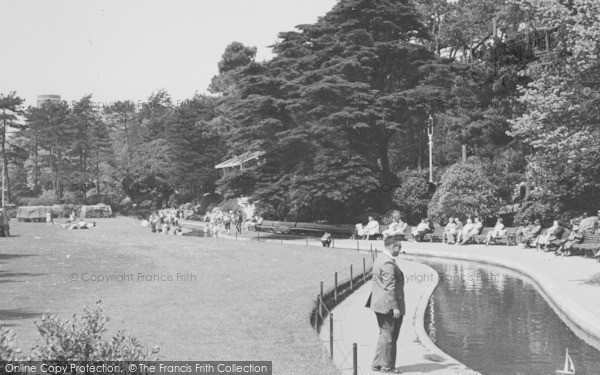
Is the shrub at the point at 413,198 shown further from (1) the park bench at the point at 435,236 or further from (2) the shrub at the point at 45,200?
(2) the shrub at the point at 45,200

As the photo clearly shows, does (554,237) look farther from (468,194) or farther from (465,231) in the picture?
(468,194)

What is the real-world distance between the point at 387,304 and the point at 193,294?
860cm

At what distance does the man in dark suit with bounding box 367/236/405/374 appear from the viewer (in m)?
10.8

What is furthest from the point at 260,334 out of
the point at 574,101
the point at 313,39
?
the point at 313,39

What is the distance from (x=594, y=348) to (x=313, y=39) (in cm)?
4212

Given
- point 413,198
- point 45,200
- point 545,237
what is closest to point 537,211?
point 545,237

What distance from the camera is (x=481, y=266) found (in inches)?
1077

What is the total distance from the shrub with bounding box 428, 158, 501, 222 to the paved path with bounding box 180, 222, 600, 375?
925 cm

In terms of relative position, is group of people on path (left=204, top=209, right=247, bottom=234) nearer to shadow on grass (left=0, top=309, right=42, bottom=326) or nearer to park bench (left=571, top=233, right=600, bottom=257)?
park bench (left=571, top=233, right=600, bottom=257)

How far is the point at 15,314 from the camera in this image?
49.5 ft

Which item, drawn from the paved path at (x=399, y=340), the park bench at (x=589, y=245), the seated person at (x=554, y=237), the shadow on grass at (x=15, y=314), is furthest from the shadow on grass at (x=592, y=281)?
the shadow on grass at (x=15, y=314)

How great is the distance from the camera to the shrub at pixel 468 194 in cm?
4106

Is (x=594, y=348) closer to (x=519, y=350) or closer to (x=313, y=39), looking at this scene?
(x=519, y=350)

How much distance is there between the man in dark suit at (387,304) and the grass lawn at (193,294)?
0.87 m
